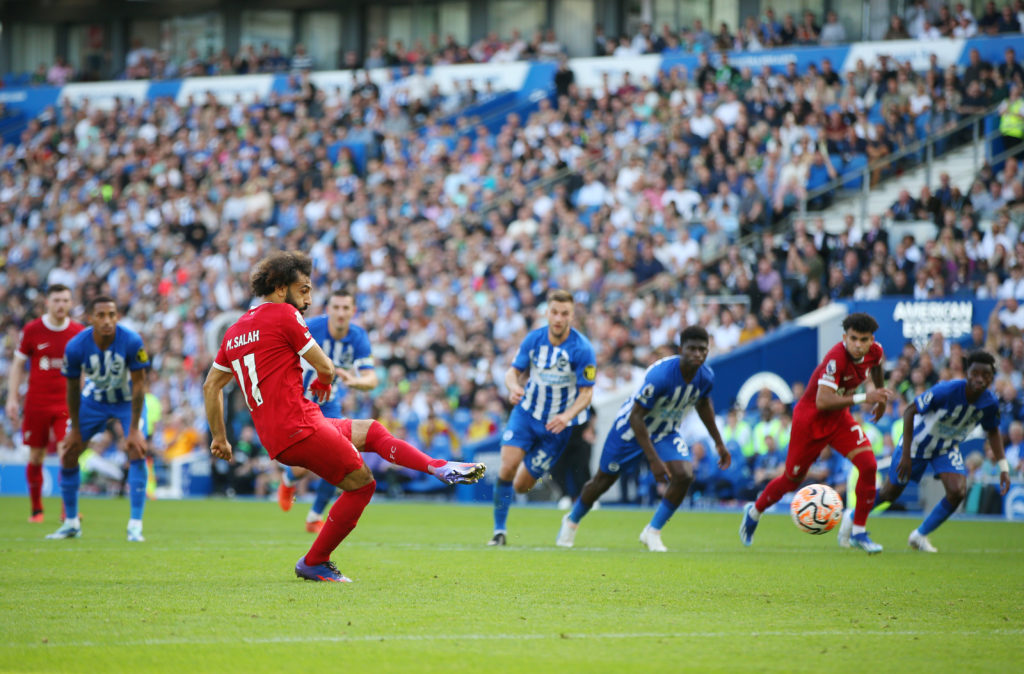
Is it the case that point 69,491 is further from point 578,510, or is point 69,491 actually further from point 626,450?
point 626,450

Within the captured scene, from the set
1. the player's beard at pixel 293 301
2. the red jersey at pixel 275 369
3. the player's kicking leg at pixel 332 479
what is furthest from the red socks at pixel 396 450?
the player's beard at pixel 293 301

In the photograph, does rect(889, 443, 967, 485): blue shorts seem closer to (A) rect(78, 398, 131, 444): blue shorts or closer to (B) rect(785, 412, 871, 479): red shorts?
(B) rect(785, 412, 871, 479): red shorts

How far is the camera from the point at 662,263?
76.7 feet

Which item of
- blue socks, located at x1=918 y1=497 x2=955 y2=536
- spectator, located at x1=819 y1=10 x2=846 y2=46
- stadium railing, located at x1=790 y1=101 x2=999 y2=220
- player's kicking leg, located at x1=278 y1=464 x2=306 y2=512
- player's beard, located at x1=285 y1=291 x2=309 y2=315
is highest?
spectator, located at x1=819 y1=10 x2=846 y2=46

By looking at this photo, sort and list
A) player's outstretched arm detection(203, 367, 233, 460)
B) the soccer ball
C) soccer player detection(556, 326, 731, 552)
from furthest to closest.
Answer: soccer player detection(556, 326, 731, 552), the soccer ball, player's outstretched arm detection(203, 367, 233, 460)

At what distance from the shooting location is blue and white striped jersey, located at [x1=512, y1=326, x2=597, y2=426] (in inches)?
471

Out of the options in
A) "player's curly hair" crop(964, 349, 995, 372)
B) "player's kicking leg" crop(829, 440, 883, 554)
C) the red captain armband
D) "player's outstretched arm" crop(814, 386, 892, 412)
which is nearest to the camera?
the red captain armband

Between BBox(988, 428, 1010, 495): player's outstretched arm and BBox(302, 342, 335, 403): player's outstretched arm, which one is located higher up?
BBox(302, 342, 335, 403): player's outstretched arm

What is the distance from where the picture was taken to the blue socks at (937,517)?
11836mm

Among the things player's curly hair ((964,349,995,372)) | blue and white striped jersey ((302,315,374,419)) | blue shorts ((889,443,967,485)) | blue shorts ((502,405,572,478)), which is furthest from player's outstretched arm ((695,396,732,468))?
blue and white striped jersey ((302,315,374,419))

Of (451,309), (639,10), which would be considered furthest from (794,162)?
(639,10)

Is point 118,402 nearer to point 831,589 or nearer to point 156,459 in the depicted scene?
point 831,589

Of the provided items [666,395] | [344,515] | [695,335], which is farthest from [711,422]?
[344,515]

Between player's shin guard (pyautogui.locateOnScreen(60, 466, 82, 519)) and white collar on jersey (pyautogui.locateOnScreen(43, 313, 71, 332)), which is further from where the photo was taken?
white collar on jersey (pyautogui.locateOnScreen(43, 313, 71, 332))
